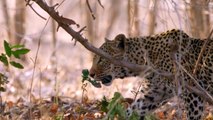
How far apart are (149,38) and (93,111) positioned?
91 cm

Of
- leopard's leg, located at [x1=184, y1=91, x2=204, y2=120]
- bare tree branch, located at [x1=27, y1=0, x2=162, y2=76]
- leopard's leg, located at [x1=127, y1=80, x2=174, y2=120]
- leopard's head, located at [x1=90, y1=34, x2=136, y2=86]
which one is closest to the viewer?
bare tree branch, located at [x1=27, y1=0, x2=162, y2=76]

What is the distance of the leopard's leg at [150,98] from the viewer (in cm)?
695

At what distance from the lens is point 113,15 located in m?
16.8

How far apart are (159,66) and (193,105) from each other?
0.52m

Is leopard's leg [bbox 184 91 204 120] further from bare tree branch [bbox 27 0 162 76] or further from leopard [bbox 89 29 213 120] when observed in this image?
bare tree branch [bbox 27 0 162 76]

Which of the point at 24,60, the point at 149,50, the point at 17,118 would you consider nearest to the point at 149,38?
the point at 149,50

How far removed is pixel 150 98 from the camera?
7051mm

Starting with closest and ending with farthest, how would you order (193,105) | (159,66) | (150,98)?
Result: (193,105) < (159,66) < (150,98)

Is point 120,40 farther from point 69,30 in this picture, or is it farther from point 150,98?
point 69,30

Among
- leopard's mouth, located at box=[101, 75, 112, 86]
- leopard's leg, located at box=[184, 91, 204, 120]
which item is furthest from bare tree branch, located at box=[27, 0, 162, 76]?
leopard's mouth, located at box=[101, 75, 112, 86]

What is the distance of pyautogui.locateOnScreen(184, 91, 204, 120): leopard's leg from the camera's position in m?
6.67

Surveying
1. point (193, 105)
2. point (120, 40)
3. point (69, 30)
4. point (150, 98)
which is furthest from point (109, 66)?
point (69, 30)

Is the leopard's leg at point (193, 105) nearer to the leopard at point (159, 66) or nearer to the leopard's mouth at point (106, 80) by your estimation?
the leopard at point (159, 66)

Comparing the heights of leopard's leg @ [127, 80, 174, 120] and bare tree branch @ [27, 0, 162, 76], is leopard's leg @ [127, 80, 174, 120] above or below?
below
